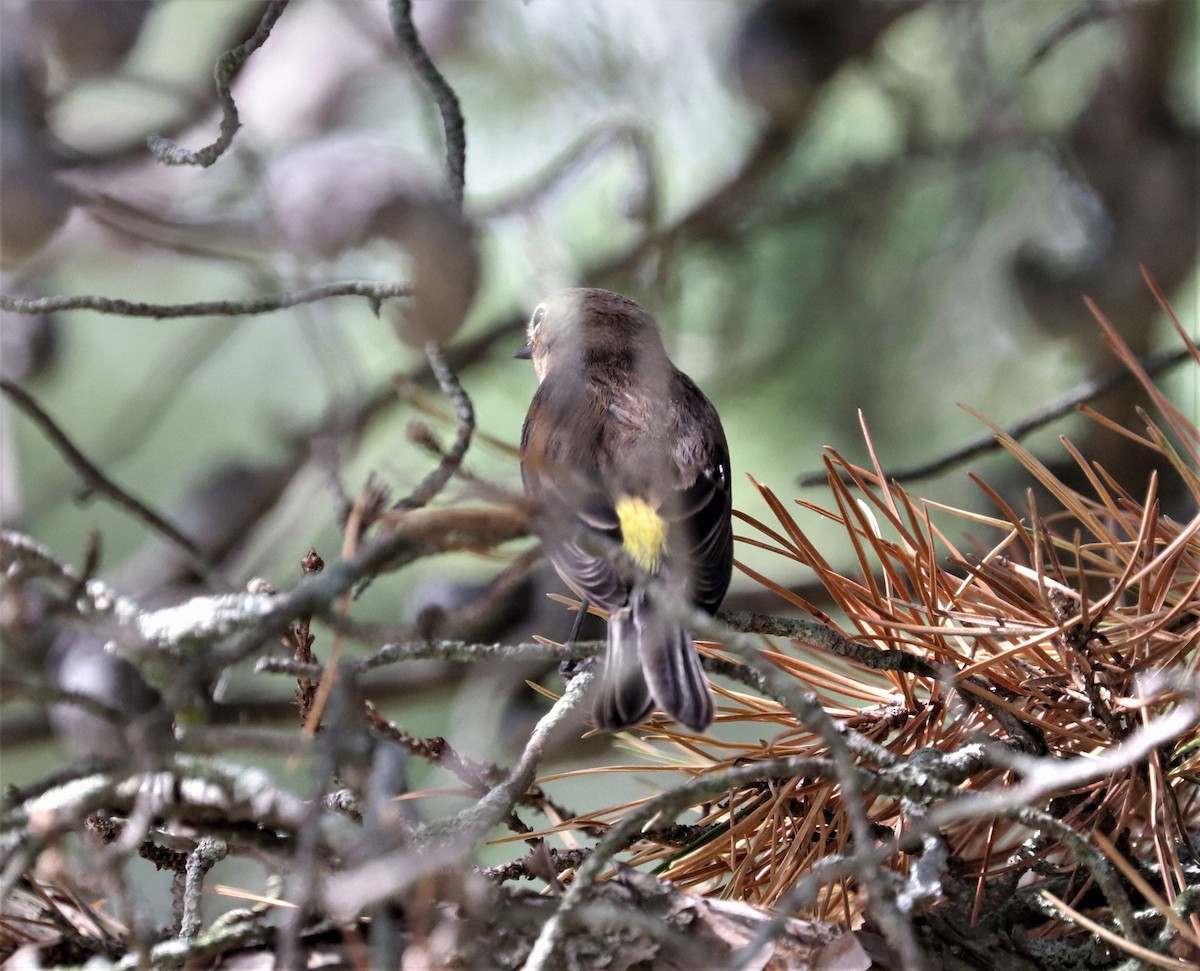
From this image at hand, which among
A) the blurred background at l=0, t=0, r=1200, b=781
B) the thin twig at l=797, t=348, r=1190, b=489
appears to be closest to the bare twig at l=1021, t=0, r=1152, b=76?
the thin twig at l=797, t=348, r=1190, b=489

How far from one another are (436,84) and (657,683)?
1.08m

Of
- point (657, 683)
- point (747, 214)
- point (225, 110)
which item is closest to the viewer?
point (657, 683)

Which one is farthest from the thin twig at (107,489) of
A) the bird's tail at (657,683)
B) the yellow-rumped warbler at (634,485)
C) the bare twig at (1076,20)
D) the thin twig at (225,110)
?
the bare twig at (1076,20)

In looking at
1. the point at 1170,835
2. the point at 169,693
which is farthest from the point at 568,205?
the point at 169,693

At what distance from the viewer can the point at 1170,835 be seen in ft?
5.58

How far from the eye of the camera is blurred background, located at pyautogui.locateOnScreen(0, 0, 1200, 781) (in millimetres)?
3688

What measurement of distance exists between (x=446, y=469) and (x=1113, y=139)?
3.21 meters

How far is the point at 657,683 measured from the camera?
1.65m

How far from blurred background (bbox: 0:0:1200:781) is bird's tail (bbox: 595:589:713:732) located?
63.0 inches

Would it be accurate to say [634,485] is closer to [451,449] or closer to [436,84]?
[451,449]

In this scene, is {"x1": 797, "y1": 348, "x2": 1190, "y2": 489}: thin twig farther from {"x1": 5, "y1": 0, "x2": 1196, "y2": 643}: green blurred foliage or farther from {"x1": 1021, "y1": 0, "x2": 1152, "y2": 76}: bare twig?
{"x1": 5, "y1": 0, "x2": 1196, "y2": 643}: green blurred foliage

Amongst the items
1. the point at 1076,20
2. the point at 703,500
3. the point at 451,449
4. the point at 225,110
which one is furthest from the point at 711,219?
the point at 225,110

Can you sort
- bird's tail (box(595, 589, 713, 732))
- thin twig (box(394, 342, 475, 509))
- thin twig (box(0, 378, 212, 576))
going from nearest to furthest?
thin twig (box(394, 342, 475, 509)), bird's tail (box(595, 589, 713, 732)), thin twig (box(0, 378, 212, 576))

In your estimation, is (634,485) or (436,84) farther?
(634,485)
